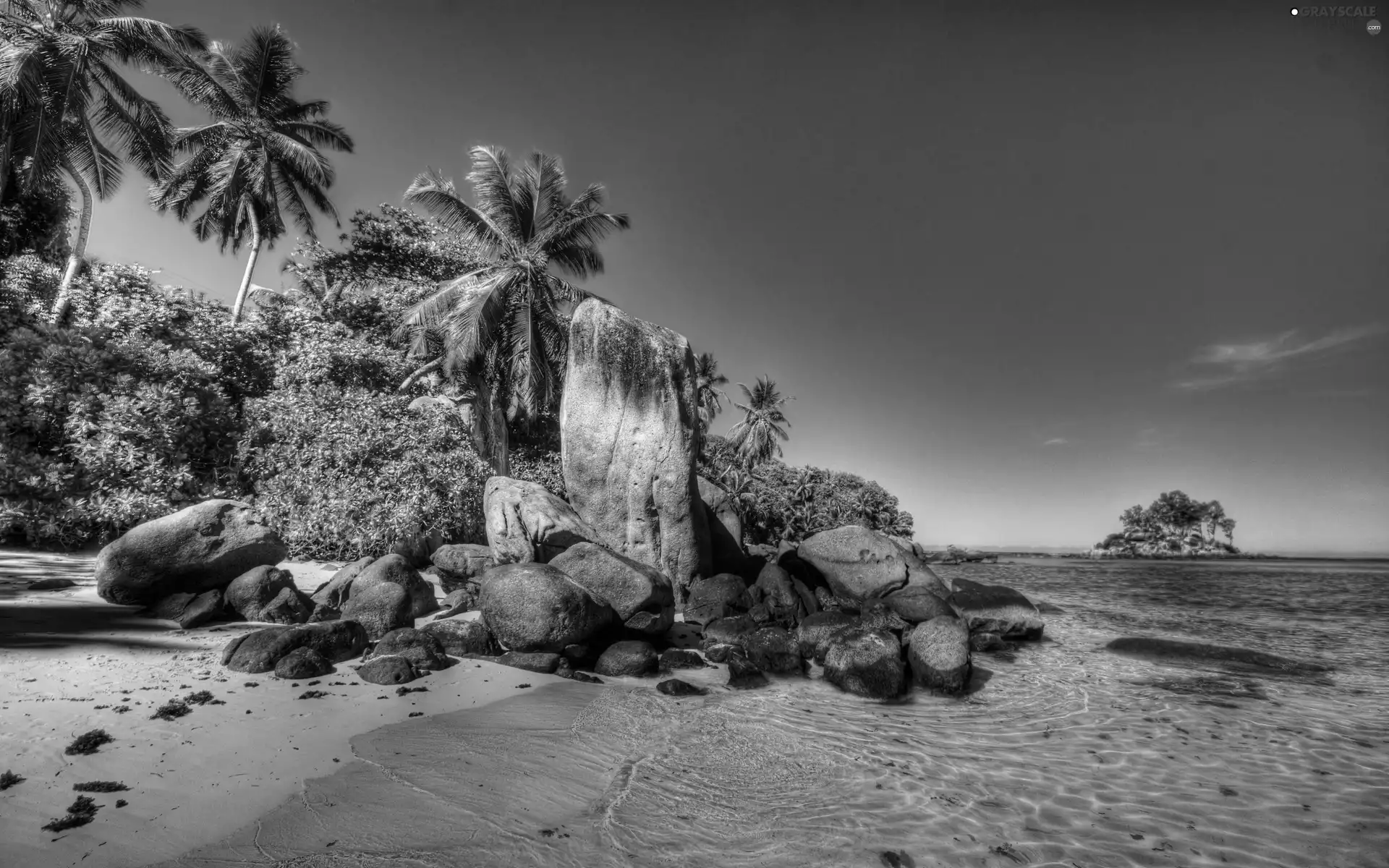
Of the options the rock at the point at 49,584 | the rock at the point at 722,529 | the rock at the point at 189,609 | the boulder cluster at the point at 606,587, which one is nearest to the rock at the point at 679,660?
the boulder cluster at the point at 606,587

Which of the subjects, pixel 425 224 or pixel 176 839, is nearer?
pixel 176 839

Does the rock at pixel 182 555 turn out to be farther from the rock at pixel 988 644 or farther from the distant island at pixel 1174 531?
the distant island at pixel 1174 531

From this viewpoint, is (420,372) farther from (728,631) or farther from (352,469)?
(728,631)

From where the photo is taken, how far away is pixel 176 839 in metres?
2.93

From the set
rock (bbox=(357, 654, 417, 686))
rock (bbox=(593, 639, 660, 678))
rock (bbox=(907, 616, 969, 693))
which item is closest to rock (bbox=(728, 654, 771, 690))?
rock (bbox=(593, 639, 660, 678))

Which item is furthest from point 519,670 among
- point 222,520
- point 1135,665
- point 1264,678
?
point 1264,678

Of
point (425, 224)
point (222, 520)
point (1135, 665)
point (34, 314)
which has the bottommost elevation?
point (1135, 665)

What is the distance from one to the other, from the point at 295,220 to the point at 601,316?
18.0m

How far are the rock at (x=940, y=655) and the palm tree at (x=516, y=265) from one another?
14128 millimetres

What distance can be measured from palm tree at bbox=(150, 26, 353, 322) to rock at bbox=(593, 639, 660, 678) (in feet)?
65.4

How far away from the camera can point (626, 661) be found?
7.12 m

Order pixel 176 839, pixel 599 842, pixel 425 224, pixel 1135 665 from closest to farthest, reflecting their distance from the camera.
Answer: pixel 176 839 < pixel 599 842 < pixel 1135 665 < pixel 425 224

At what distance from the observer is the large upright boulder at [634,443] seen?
38.8 ft

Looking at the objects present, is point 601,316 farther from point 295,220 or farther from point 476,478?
point 295,220
